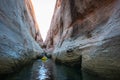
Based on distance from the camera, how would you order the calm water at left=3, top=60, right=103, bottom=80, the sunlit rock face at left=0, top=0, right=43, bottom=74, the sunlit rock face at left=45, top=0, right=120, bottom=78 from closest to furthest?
the sunlit rock face at left=45, top=0, right=120, bottom=78, the sunlit rock face at left=0, top=0, right=43, bottom=74, the calm water at left=3, top=60, right=103, bottom=80

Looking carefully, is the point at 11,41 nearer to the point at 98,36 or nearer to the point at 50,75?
the point at 50,75

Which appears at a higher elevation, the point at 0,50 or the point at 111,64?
→ the point at 0,50

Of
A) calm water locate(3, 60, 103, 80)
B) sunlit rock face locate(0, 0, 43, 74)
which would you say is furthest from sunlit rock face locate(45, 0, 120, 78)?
sunlit rock face locate(0, 0, 43, 74)

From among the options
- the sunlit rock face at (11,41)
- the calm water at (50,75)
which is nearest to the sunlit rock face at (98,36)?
the calm water at (50,75)

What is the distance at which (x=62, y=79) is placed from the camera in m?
6.04

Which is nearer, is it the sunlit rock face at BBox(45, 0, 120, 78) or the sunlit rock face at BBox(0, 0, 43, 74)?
the sunlit rock face at BBox(45, 0, 120, 78)

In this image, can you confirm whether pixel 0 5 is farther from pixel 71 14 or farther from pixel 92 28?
pixel 71 14

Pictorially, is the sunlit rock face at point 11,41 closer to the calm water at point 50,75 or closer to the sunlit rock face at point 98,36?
the calm water at point 50,75

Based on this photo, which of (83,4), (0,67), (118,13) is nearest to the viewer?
(0,67)

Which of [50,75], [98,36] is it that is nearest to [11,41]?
[50,75]

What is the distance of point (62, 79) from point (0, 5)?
15.8ft

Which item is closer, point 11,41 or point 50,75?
point 50,75

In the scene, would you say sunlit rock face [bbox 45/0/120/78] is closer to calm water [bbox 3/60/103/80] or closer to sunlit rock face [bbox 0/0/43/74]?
calm water [bbox 3/60/103/80]

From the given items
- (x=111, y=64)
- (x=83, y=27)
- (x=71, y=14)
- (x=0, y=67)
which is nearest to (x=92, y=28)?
(x=83, y=27)
